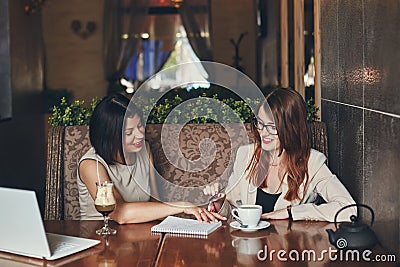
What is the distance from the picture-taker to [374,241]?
91.1 inches

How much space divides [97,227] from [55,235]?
211 mm

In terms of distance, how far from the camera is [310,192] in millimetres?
3014

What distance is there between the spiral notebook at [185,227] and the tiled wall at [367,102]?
645mm

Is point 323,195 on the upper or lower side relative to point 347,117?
lower

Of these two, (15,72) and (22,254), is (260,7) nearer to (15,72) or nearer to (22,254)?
(15,72)

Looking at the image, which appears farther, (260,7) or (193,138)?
(260,7)

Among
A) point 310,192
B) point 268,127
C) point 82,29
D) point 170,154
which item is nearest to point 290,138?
point 268,127

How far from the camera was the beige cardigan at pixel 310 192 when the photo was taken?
2768 millimetres

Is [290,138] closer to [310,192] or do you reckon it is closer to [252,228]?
[310,192]

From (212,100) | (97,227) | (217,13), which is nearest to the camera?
(97,227)

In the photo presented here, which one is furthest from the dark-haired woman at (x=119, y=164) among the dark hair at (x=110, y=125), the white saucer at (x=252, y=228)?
the white saucer at (x=252, y=228)

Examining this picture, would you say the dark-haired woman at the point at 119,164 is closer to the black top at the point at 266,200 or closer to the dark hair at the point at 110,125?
the dark hair at the point at 110,125

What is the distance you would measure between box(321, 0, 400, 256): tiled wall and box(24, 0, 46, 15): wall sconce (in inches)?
206

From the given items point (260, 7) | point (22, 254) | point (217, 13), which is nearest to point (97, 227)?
point (22, 254)
